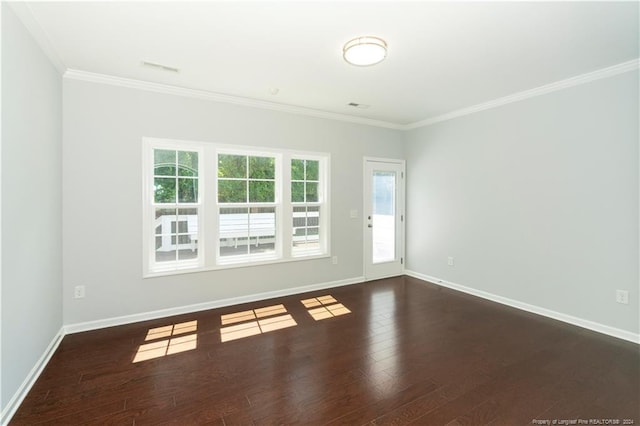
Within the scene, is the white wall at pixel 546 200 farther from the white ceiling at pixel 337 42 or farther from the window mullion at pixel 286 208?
the window mullion at pixel 286 208

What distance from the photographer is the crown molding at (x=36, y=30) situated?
2.05m

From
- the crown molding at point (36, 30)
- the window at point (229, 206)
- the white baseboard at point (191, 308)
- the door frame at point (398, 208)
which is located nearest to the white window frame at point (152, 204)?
the window at point (229, 206)

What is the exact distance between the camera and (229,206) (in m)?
3.93

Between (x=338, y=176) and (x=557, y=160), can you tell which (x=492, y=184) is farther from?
(x=338, y=176)

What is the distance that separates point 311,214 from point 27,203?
3.12 m

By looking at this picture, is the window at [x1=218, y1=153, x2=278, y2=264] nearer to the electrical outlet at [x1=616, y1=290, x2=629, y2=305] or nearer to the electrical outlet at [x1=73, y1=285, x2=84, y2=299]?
the electrical outlet at [x1=73, y1=285, x2=84, y2=299]

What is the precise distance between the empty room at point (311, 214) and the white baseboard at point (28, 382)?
0.05 feet

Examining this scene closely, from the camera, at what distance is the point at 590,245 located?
3.21 m

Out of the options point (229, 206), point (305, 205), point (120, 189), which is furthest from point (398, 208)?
point (120, 189)

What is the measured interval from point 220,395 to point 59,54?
3249mm

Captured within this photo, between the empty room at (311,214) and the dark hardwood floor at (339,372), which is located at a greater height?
the empty room at (311,214)

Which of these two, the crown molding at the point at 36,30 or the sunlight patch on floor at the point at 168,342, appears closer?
the crown molding at the point at 36,30

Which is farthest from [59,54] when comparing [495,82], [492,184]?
[492,184]

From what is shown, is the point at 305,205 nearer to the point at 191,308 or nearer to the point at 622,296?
the point at 191,308
